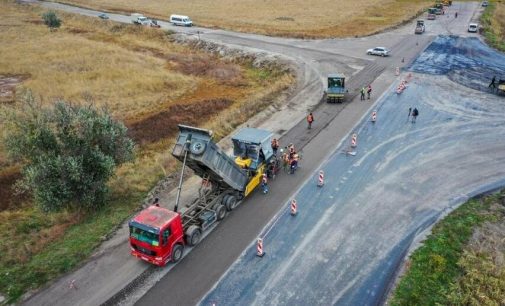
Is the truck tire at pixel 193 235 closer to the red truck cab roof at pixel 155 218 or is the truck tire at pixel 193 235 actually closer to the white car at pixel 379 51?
the red truck cab roof at pixel 155 218

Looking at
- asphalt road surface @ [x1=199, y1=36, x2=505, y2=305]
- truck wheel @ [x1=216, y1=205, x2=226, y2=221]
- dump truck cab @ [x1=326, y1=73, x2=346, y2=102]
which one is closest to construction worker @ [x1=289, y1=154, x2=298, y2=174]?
asphalt road surface @ [x1=199, y1=36, x2=505, y2=305]

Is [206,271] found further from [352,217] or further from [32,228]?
→ [32,228]

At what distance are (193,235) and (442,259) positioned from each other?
11.8 metres

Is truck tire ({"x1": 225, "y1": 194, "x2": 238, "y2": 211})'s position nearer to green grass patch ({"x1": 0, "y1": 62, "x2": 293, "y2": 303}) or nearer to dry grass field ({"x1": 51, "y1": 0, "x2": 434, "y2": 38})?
green grass patch ({"x1": 0, "y1": 62, "x2": 293, "y2": 303})

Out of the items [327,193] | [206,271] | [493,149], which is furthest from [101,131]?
[493,149]

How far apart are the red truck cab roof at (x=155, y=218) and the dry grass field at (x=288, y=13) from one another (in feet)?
183

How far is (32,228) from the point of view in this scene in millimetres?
22516

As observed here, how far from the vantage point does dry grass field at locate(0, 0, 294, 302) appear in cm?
2033

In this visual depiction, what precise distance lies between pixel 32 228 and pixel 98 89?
86.5 feet

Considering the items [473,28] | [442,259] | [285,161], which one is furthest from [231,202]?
[473,28]

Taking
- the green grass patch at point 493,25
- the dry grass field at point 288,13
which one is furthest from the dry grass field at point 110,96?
the green grass patch at point 493,25

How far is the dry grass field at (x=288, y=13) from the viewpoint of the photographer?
7488 cm

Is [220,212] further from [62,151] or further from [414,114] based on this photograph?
[414,114]

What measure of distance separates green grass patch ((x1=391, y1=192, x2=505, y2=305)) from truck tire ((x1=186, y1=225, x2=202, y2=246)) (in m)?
9.45
